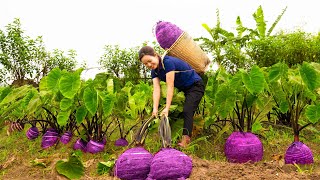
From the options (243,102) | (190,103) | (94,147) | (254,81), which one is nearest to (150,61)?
(190,103)

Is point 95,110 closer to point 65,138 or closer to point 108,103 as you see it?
point 108,103

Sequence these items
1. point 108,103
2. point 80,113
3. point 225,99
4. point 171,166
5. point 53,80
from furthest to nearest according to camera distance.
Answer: point 53,80 < point 80,113 < point 108,103 < point 225,99 < point 171,166

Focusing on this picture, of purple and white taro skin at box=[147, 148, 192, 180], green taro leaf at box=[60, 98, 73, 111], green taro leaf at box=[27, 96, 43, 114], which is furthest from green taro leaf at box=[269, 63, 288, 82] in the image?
green taro leaf at box=[27, 96, 43, 114]

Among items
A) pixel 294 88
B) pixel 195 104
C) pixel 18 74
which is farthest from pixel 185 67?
pixel 18 74

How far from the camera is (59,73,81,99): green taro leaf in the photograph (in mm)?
4203

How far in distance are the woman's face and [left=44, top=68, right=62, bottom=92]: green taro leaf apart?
1.24 metres

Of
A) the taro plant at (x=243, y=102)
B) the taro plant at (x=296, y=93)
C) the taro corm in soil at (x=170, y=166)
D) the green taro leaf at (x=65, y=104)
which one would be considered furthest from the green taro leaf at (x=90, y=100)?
the taro plant at (x=296, y=93)

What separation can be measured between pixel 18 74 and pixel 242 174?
1037 cm

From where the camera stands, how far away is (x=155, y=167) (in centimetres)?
292

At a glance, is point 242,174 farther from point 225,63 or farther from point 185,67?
point 225,63

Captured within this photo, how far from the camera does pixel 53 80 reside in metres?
4.62

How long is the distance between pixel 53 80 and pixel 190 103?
5.00ft

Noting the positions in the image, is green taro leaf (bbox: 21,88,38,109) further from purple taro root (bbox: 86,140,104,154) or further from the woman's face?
the woman's face

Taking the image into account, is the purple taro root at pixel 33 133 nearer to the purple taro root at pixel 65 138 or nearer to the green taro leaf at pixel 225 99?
the purple taro root at pixel 65 138
